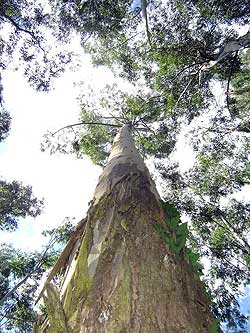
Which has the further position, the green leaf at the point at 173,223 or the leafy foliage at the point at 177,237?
the green leaf at the point at 173,223

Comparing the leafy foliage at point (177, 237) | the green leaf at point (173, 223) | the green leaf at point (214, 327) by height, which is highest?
the green leaf at point (173, 223)

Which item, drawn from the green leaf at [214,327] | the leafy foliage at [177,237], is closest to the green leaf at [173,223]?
the leafy foliage at [177,237]

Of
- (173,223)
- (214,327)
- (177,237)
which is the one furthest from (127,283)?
(173,223)

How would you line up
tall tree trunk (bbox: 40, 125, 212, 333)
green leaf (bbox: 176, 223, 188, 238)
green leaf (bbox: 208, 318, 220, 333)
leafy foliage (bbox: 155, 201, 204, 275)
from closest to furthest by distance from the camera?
tall tree trunk (bbox: 40, 125, 212, 333) → green leaf (bbox: 208, 318, 220, 333) → leafy foliage (bbox: 155, 201, 204, 275) → green leaf (bbox: 176, 223, 188, 238)

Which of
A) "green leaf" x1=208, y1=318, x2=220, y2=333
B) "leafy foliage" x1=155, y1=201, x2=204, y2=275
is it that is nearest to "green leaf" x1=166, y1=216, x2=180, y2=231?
"leafy foliage" x1=155, y1=201, x2=204, y2=275

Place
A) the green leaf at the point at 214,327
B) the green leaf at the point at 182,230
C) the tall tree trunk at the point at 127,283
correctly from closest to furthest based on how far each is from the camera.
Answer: the tall tree trunk at the point at 127,283 → the green leaf at the point at 214,327 → the green leaf at the point at 182,230

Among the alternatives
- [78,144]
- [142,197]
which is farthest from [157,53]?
[142,197]

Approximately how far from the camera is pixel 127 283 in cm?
140

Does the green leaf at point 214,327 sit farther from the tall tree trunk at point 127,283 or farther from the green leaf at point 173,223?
the green leaf at point 173,223

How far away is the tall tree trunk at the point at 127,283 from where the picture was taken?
4.08ft

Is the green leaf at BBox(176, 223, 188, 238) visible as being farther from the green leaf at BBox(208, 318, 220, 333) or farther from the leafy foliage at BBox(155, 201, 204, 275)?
the green leaf at BBox(208, 318, 220, 333)

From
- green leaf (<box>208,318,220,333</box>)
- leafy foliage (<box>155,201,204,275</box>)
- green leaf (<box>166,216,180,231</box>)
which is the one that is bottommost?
green leaf (<box>208,318,220,333</box>)

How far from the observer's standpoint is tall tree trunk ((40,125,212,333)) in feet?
4.08

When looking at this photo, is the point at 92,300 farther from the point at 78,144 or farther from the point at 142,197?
the point at 78,144
